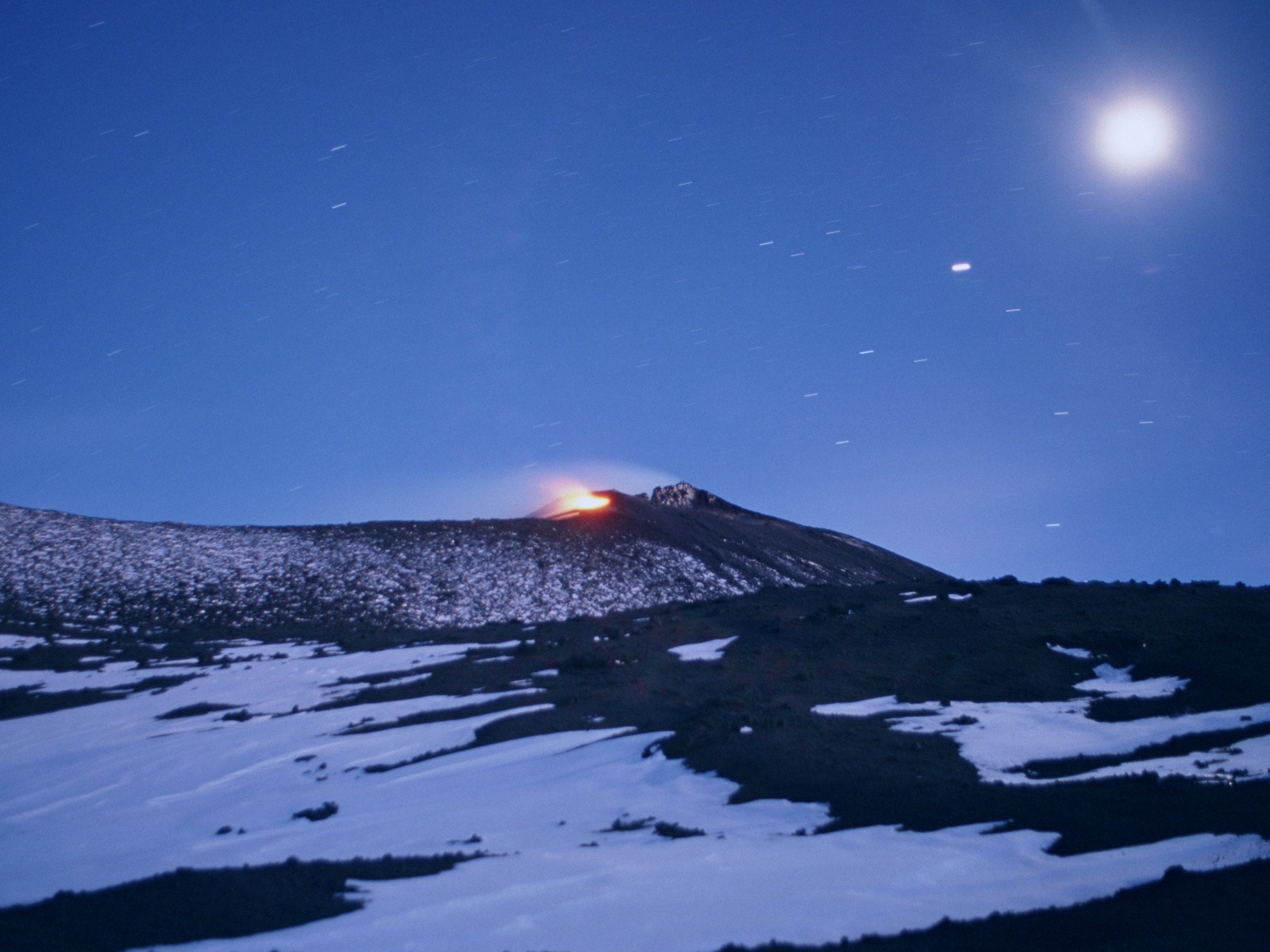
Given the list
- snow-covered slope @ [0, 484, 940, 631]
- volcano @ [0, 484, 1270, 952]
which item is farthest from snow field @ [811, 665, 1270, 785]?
snow-covered slope @ [0, 484, 940, 631]

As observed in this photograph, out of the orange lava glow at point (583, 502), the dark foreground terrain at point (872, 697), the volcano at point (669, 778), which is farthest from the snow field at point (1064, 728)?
the orange lava glow at point (583, 502)

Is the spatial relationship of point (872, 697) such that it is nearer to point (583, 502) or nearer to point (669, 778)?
point (669, 778)

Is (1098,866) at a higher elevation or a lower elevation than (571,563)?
lower

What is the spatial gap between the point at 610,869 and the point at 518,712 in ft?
48.4

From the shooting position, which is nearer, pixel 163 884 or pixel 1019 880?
pixel 1019 880

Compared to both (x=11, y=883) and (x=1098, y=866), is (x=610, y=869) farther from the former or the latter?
(x=11, y=883)

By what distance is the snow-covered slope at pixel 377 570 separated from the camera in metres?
59.0

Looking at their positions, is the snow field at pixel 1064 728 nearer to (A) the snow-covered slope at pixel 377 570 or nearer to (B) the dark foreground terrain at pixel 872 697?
(B) the dark foreground terrain at pixel 872 697

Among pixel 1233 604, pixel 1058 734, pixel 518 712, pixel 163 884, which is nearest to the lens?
pixel 163 884

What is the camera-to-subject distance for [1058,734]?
2200 cm

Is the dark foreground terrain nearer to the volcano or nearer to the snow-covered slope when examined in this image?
the volcano

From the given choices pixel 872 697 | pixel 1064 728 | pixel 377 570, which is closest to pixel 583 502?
pixel 377 570

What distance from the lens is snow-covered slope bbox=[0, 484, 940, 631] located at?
59031 millimetres

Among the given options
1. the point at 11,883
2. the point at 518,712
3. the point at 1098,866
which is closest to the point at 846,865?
the point at 1098,866
